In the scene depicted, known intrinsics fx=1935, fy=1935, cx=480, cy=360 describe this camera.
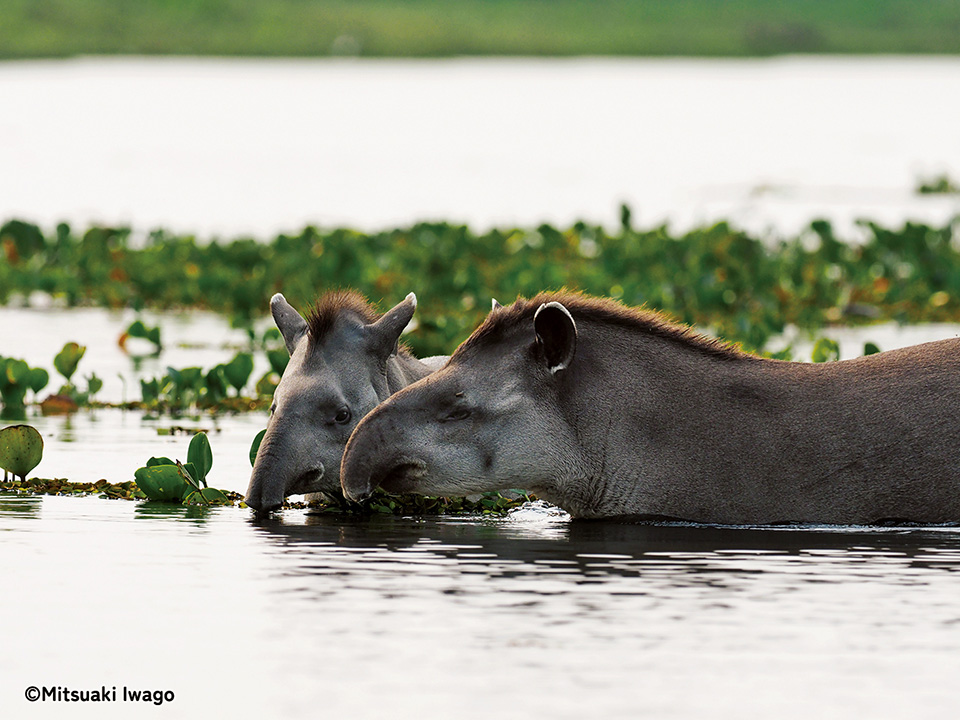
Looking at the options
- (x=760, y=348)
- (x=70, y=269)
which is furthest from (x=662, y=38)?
(x=760, y=348)

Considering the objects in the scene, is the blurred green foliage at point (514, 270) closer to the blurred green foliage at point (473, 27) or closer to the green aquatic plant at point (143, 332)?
the green aquatic plant at point (143, 332)

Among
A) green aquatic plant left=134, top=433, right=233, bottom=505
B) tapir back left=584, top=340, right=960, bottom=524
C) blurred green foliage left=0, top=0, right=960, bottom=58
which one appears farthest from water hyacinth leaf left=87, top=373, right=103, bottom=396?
blurred green foliage left=0, top=0, right=960, bottom=58

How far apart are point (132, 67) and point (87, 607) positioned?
224 ft

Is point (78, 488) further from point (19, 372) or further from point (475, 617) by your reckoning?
point (475, 617)

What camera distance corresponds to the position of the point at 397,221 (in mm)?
33219

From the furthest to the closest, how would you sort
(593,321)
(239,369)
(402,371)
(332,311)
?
(239,369) → (402,371) → (332,311) → (593,321)

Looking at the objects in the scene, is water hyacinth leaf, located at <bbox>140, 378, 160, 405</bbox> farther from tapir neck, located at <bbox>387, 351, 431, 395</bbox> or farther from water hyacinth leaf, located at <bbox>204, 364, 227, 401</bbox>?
tapir neck, located at <bbox>387, 351, 431, 395</bbox>

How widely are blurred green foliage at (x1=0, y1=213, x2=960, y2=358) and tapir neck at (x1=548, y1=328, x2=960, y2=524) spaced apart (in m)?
8.30

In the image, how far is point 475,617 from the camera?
7.78 meters

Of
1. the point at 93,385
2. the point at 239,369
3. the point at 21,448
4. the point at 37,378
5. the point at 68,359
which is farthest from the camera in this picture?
the point at 93,385

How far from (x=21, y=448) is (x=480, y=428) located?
288cm

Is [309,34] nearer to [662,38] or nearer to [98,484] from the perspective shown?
[662,38]

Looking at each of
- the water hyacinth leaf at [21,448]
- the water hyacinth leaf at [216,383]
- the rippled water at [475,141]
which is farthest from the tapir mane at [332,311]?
the rippled water at [475,141]

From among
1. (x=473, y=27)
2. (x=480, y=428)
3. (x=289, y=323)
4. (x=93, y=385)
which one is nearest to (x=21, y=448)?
(x=289, y=323)
